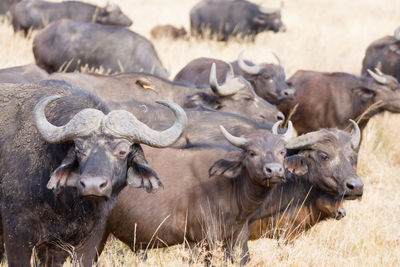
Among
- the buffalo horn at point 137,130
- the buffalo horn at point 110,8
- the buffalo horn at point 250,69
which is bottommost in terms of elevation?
the buffalo horn at point 110,8

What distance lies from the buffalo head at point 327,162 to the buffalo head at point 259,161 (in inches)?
16.6

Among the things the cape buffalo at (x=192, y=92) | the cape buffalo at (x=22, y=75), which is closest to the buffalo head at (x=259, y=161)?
the cape buffalo at (x=192, y=92)

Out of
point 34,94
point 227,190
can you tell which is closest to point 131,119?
point 34,94

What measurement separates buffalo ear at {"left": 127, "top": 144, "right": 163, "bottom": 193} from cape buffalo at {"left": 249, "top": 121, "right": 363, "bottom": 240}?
5.47 ft

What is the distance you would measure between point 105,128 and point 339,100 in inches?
248

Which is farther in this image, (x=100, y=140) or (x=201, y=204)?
(x=201, y=204)

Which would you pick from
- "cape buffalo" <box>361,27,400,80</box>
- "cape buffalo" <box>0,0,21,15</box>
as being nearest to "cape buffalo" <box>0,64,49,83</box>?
"cape buffalo" <box>361,27,400,80</box>

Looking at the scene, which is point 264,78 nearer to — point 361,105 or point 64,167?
point 361,105

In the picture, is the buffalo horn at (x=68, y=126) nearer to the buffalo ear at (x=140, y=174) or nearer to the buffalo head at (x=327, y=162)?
the buffalo ear at (x=140, y=174)

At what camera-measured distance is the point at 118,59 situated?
37.5 ft

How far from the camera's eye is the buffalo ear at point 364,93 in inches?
388

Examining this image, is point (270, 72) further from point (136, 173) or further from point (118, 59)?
point (136, 173)

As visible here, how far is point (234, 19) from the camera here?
19.2 metres

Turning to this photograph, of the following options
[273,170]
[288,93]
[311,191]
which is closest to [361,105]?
[288,93]
